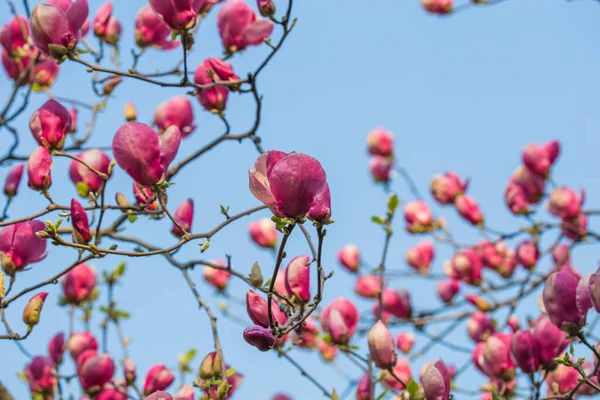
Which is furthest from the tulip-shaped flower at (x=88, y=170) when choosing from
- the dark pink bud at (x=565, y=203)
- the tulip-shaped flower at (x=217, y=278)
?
the dark pink bud at (x=565, y=203)

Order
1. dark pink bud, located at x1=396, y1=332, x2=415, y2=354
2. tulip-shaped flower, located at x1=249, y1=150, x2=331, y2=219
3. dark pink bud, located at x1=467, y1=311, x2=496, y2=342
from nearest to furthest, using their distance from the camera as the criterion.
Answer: tulip-shaped flower, located at x1=249, y1=150, x2=331, y2=219, dark pink bud, located at x1=467, y1=311, x2=496, y2=342, dark pink bud, located at x1=396, y1=332, x2=415, y2=354

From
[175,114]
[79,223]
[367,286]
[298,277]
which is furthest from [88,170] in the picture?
[367,286]

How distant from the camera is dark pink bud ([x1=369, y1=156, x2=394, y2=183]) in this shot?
538cm

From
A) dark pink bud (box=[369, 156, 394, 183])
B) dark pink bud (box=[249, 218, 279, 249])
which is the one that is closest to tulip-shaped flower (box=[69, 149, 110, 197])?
dark pink bud (box=[249, 218, 279, 249])

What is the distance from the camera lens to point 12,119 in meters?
2.21

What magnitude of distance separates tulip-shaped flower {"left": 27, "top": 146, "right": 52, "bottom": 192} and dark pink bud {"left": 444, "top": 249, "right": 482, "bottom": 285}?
2.88m

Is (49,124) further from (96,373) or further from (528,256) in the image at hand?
(528,256)

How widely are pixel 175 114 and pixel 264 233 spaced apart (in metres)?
1.76

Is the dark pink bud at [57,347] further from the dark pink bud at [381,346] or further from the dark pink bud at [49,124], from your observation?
the dark pink bud at [381,346]

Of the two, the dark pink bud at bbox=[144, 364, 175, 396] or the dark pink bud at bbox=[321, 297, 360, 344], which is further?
the dark pink bud at bbox=[321, 297, 360, 344]

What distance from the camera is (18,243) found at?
1679 millimetres

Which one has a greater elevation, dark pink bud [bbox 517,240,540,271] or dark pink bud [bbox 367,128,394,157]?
dark pink bud [bbox 367,128,394,157]

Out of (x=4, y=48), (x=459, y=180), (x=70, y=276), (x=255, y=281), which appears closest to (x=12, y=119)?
(x=4, y=48)

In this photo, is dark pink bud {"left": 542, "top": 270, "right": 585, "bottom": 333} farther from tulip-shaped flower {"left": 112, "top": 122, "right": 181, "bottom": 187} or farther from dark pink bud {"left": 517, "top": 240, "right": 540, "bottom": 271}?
dark pink bud {"left": 517, "top": 240, "right": 540, "bottom": 271}
